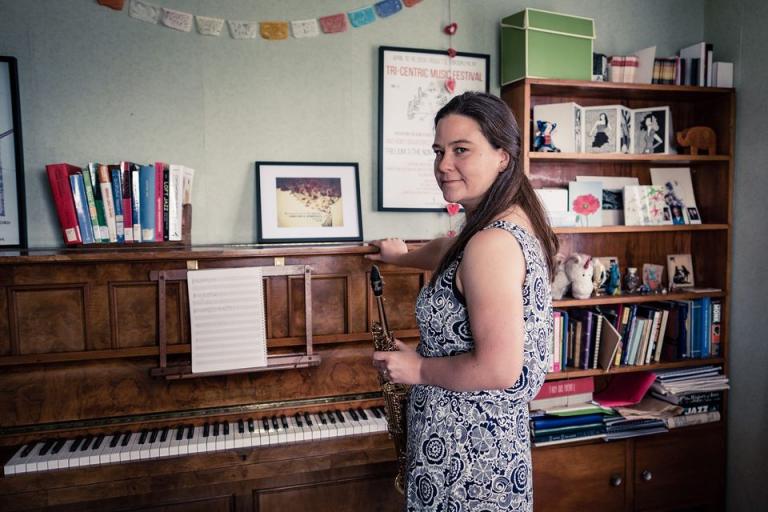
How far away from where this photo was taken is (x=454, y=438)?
1.39 metres

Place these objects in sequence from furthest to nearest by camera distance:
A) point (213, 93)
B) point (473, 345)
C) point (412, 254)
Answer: point (213, 93), point (412, 254), point (473, 345)

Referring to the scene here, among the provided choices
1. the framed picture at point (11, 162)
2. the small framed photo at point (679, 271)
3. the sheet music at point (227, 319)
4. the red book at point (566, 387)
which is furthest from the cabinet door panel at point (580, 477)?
the framed picture at point (11, 162)

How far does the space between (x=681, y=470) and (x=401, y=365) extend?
2227mm

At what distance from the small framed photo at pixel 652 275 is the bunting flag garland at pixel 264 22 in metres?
1.87

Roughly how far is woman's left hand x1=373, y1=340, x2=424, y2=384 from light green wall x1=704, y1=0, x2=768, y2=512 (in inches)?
87.3

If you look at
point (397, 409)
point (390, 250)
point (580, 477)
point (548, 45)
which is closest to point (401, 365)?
point (397, 409)

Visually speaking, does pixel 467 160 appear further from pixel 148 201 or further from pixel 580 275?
pixel 580 275

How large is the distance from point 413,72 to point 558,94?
77 centimetres

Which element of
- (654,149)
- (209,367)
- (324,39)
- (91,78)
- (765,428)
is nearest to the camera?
(209,367)

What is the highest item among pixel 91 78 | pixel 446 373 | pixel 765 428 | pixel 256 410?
pixel 91 78

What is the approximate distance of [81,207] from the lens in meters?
2.07

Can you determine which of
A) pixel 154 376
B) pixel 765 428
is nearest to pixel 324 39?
pixel 154 376

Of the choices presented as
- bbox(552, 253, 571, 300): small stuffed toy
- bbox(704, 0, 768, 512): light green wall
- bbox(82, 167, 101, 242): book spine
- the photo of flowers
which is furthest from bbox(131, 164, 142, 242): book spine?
bbox(704, 0, 768, 512): light green wall

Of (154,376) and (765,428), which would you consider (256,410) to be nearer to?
(154,376)
